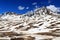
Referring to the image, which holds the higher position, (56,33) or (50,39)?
(56,33)

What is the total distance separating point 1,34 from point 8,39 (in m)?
0.72

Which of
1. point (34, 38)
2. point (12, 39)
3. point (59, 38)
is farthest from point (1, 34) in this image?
point (59, 38)

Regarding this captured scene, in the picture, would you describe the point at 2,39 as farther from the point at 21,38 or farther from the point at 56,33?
the point at 56,33

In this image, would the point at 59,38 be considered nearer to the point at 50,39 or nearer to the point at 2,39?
the point at 50,39

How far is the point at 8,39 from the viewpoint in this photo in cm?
470

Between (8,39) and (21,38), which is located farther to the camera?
(21,38)

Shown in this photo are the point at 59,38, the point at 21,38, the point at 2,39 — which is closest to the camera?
the point at 2,39

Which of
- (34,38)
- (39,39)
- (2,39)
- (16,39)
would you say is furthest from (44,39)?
(2,39)

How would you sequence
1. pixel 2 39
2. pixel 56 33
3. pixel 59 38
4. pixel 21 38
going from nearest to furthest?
pixel 2 39 < pixel 21 38 < pixel 59 38 < pixel 56 33

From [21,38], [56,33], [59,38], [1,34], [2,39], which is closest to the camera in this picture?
[2,39]

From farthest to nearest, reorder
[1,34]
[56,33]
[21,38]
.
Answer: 1. [56,33]
2. [1,34]
3. [21,38]

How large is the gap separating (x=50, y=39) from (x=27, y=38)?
29.1 inches

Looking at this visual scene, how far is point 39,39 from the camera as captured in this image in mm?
5121

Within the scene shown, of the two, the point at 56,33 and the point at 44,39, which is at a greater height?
the point at 56,33
